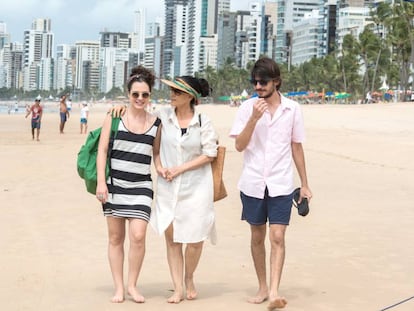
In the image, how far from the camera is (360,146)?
19.6m

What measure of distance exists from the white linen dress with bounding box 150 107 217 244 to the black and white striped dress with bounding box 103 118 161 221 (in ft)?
0.40

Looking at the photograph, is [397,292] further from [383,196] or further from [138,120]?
[383,196]

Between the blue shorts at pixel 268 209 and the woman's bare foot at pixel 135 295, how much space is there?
2.70 feet

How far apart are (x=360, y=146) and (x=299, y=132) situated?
1528cm

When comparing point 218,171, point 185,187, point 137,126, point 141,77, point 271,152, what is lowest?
point 185,187

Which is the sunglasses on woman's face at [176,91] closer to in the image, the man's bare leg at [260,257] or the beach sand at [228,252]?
the man's bare leg at [260,257]

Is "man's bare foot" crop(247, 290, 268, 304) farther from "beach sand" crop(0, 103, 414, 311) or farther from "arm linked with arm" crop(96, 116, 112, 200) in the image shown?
"arm linked with arm" crop(96, 116, 112, 200)

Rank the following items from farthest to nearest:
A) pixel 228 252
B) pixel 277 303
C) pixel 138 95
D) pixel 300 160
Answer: pixel 228 252 < pixel 300 160 < pixel 138 95 < pixel 277 303

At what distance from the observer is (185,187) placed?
Answer: 183 inches

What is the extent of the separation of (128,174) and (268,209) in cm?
89

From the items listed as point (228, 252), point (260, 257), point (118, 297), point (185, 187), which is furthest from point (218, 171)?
point (228, 252)

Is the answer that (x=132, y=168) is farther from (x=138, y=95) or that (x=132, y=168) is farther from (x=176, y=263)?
(x=176, y=263)

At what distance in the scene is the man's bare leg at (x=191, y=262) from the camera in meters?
4.78

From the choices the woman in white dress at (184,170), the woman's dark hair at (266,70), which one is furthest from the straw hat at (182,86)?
the woman's dark hair at (266,70)
